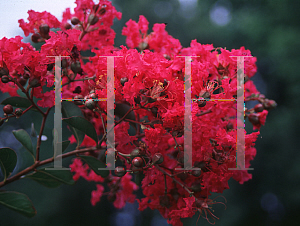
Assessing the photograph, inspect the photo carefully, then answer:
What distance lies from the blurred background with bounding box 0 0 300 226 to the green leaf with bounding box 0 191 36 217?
1.11m

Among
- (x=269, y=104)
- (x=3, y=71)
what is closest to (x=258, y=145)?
(x=269, y=104)

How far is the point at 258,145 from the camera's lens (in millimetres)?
1782

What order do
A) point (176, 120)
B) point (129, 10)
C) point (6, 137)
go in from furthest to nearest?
point (129, 10)
point (6, 137)
point (176, 120)

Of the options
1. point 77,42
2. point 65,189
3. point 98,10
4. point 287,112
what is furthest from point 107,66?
point 287,112

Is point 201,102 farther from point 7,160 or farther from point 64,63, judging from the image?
point 7,160

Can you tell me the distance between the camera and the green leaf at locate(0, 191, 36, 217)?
2.01 ft

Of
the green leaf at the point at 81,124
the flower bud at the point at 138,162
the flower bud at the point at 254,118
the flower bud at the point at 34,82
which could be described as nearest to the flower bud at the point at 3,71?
the flower bud at the point at 34,82

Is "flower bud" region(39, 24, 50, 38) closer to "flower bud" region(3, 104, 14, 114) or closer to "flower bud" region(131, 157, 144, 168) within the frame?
"flower bud" region(3, 104, 14, 114)

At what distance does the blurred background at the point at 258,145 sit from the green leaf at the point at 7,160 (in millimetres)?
1127

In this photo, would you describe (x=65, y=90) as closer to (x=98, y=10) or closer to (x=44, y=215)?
(x=98, y=10)

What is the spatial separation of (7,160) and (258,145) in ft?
5.54

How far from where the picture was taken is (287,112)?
68.1 inches

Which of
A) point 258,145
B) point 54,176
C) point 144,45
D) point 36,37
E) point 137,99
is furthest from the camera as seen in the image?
point 258,145

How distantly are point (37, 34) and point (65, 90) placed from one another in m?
0.24
